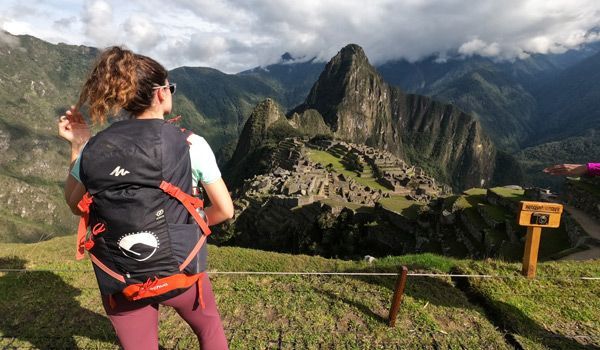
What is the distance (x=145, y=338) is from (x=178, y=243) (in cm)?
67

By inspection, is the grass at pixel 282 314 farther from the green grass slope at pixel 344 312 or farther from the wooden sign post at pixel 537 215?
the wooden sign post at pixel 537 215

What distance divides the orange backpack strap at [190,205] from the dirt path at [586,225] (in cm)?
1047

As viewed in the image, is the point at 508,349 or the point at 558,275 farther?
the point at 558,275

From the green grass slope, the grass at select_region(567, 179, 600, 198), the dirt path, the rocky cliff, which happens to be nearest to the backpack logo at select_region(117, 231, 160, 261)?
the green grass slope

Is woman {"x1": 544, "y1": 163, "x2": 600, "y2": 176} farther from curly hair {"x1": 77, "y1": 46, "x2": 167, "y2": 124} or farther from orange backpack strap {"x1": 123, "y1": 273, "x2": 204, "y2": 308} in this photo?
curly hair {"x1": 77, "y1": 46, "x2": 167, "y2": 124}

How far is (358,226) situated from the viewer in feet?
88.8

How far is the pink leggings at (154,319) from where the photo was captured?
2.21 metres

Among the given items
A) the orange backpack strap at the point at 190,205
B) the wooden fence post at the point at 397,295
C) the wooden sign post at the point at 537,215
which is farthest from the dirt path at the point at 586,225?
the orange backpack strap at the point at 190,205

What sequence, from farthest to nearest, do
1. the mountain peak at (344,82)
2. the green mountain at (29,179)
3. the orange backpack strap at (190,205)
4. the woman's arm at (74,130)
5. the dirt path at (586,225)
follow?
the mountain peak at (344,82)
the green mountain at (29,179)
the dirt path at (586,225)
the woman's arm at (74,130)
the orange backpack strap at (190,205)

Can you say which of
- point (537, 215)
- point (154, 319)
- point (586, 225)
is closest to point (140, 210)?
point (154, 319)

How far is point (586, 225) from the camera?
13.1 m

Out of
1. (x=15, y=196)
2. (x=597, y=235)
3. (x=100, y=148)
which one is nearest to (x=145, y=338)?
(x=100, y=148)

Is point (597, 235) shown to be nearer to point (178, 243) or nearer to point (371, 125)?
point (178, 243)

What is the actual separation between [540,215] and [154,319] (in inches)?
206
